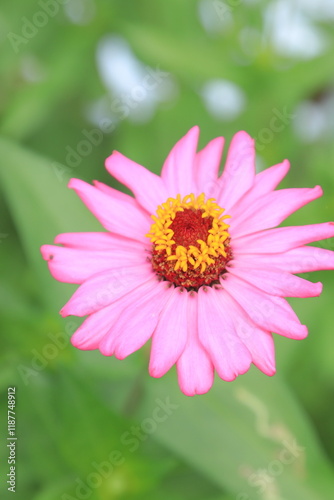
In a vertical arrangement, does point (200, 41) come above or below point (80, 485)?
above

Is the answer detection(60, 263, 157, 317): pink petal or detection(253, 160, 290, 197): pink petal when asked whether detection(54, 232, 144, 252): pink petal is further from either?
detection(253, 160, 290, 197): pink petal

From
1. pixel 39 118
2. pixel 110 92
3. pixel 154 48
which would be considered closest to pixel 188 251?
pixel 154 48

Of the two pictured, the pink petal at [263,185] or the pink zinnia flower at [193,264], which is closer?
the pink zinnia flower at [193,264]

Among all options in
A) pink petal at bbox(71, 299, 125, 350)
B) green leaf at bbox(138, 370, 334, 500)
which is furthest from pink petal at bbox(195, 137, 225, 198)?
green leaf at bbox(138, 370, 334, 500)

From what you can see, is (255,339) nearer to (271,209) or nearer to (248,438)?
(271,209)

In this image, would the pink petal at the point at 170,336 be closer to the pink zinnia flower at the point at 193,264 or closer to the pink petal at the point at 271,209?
the pink zinnia flower at the point at 193,264

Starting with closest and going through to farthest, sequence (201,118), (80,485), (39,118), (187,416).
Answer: (80,485)
(187,416)
(39,118)
(201,118)

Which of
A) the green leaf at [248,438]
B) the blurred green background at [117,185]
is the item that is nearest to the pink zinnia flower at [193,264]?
the blurred green background at [117,185]

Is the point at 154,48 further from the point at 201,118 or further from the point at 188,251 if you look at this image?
the point at 188,251
